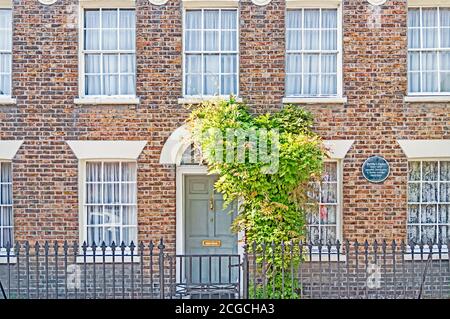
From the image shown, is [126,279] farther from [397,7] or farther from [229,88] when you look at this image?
[397,7]

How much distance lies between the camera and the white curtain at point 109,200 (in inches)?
562

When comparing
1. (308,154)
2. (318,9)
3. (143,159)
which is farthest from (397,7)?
(143,159)

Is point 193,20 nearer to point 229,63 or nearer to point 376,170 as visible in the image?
point 229,63

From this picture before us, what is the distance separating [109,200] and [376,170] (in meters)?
5.23

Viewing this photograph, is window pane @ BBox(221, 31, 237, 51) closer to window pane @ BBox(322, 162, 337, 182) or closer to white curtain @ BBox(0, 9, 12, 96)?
window pane @ BBox(322, 162, 337, 182)

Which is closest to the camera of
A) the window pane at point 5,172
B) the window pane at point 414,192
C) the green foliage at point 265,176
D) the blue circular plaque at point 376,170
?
the green foliage at point 265,176

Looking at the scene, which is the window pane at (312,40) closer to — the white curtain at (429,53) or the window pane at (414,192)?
the white curtain at (429,53)

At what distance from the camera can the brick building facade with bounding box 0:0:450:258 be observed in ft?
46.1

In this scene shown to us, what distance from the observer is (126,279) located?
14055mm

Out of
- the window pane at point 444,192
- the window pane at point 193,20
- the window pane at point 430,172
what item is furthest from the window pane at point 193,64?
the window pane at point 444,192

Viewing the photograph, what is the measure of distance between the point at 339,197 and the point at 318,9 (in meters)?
3.71

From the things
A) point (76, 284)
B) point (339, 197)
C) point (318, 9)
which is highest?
point (318, 9)

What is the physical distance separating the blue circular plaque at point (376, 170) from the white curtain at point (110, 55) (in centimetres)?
478
